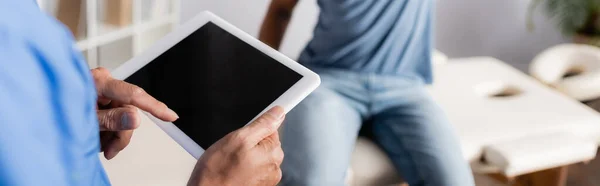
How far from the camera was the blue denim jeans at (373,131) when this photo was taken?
0.93 m

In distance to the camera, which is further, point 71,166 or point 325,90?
point 325,90

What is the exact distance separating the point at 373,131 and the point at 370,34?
173 millimetres

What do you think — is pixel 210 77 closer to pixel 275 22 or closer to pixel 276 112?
pixel 276 112

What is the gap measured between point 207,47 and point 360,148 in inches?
14.1

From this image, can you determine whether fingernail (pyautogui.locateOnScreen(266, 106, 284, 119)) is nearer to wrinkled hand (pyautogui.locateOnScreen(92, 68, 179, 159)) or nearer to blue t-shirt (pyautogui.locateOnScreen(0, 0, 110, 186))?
wrinkled hand (pyautogui.locateOnScreen(92, 68, 179, 159))

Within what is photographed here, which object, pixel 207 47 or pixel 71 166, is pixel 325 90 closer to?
pixel 207 47

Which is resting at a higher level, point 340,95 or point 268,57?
point 268,57

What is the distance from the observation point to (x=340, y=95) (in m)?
1.03

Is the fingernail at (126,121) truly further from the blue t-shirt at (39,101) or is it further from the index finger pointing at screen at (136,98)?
the blue t-shirt at (39,101)

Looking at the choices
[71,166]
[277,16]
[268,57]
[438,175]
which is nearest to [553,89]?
[438,175]

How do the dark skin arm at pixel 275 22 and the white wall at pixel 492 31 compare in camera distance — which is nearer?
the dark skin arm at pixel 275 22

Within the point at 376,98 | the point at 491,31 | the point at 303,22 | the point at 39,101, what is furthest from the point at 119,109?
the point at 491,31

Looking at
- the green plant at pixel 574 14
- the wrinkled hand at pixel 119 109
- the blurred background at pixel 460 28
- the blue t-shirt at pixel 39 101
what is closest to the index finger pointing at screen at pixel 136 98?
the wrinkled hand at pixel 119 109

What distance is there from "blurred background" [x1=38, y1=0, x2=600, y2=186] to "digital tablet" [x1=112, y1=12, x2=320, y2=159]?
31 centimetres
